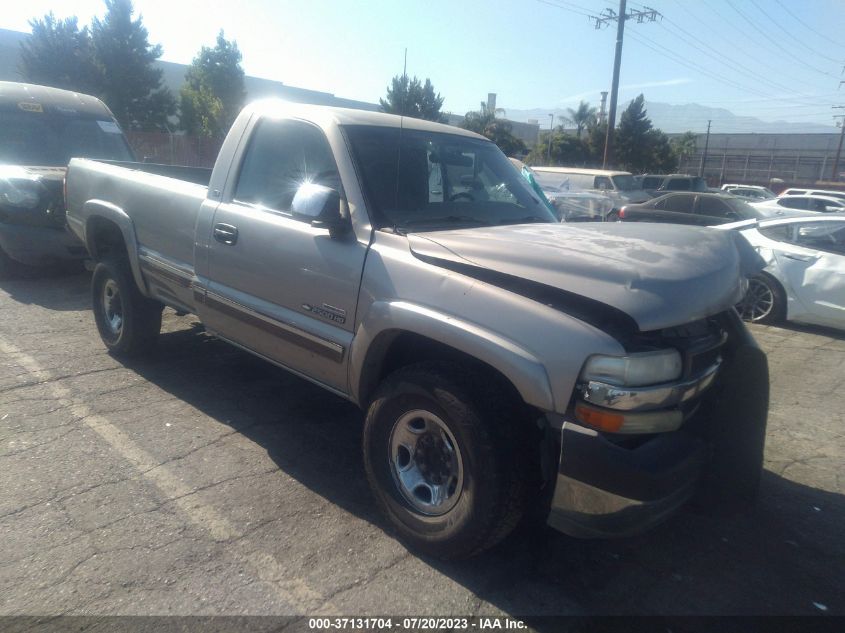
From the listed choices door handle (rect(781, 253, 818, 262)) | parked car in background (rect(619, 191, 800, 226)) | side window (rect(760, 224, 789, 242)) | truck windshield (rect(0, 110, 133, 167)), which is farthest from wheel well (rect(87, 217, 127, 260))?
parked car in background (rect(619, 191, 800, 226))

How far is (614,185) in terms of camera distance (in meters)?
19.2

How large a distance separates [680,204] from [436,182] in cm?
1196

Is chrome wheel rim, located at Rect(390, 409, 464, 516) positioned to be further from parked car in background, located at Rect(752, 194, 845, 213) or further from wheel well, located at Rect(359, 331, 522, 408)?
parked car in background, located at Rect(752, 194, 845, 213)

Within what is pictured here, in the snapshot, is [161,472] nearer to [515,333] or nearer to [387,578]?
[387,578]

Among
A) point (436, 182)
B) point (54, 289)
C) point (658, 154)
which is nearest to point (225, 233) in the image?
point (436, 182)

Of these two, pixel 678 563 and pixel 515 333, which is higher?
pixel 515 333

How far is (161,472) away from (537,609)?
2202 mm

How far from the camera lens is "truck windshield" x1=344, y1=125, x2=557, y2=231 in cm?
351

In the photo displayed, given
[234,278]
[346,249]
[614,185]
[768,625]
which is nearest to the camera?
[768,625]

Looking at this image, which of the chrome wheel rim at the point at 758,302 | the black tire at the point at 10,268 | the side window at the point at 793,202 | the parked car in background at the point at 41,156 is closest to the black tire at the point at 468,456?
the parked car in background at the point at 41,156

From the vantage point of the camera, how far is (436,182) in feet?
12.7

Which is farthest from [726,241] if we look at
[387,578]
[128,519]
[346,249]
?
[128,519]

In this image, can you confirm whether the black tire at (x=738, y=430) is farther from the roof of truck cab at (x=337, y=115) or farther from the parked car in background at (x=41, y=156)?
the parked car in background at (x=41, y=156)

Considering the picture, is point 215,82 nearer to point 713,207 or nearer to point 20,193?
point 713,207
